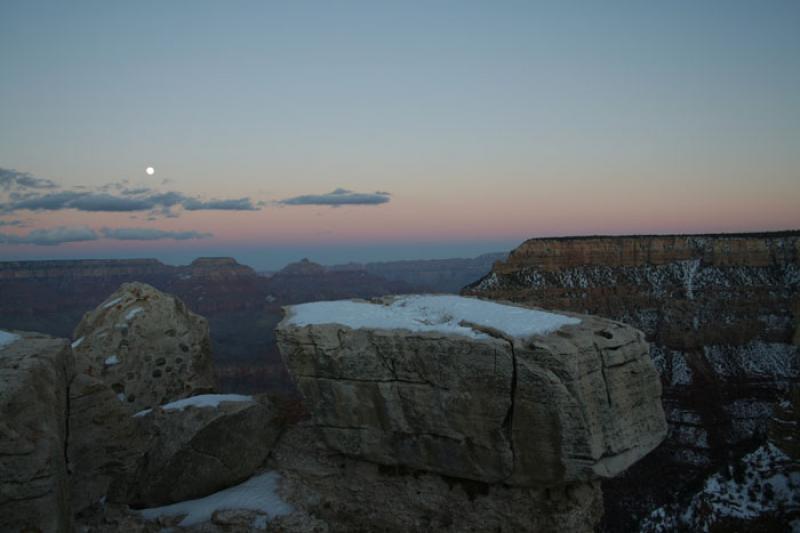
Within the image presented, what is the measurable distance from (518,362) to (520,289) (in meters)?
40.3

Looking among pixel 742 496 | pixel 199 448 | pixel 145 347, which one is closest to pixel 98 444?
pixel 199 448

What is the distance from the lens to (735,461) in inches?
950

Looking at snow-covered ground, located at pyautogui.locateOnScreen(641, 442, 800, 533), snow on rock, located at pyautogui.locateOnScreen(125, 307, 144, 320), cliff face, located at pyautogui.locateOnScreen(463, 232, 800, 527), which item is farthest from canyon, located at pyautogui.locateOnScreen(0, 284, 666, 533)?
cliff face, located at pyautogui.locateOnScreen(463, 232, 800, 527)

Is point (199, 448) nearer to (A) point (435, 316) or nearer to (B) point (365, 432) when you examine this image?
(B) point (365, 432)

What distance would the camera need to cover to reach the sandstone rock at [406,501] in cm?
1062

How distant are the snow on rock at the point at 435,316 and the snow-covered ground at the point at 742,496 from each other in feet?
51.3

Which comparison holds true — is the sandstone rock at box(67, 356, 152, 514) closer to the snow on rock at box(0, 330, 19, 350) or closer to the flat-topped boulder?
the snow on rock at box(0, 330, 19, 350)

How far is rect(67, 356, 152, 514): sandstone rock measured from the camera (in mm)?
10156

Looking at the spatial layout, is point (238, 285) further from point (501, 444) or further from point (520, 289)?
point (501, 444)

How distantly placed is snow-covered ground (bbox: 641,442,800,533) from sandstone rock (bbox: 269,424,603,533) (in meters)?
13.0

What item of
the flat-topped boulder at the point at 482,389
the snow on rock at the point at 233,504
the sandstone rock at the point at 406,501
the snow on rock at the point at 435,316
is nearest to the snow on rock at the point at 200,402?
the sandstone rock at the point at 406,501

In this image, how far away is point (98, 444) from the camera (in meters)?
10.6

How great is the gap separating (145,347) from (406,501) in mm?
8952

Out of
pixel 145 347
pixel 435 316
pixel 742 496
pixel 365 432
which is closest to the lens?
pixel 365 432
